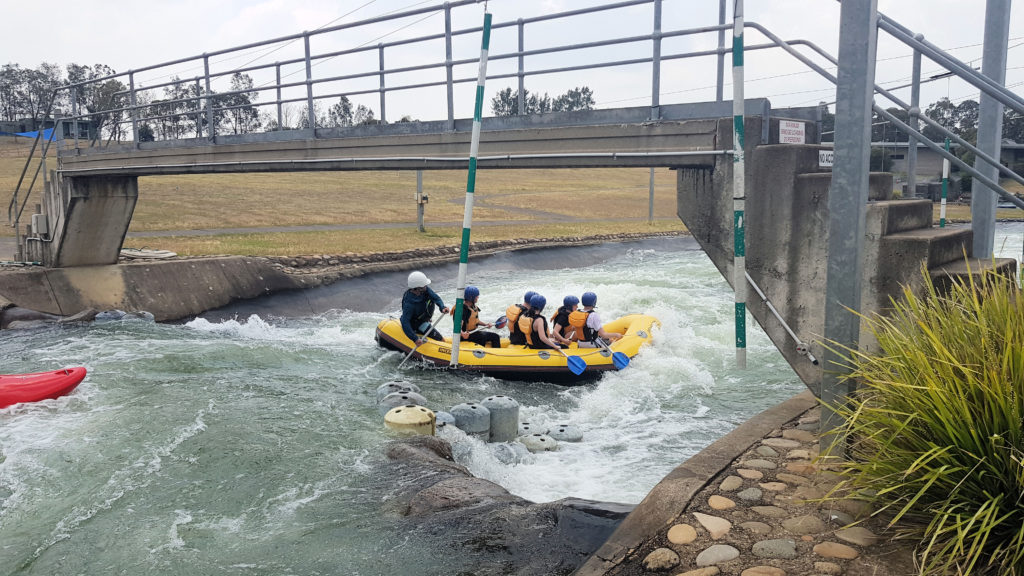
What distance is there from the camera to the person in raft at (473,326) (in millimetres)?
12016

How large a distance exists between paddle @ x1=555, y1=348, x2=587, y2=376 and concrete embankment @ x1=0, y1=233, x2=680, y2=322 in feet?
28.7

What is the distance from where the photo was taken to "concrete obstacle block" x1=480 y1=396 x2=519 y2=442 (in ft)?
28.3

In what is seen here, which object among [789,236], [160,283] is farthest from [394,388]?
[160,283]

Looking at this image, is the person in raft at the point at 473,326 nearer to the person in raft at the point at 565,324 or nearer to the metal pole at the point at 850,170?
the person in raft at the point at 565,324

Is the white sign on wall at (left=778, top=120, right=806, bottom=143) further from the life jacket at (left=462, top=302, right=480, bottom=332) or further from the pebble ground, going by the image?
the life jacket at (left=462, top=302, right=480, bottom=332)

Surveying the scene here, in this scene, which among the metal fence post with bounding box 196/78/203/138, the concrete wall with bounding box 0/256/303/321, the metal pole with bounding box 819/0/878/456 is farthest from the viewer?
the concrete wall with bounding box 0/256/303/321

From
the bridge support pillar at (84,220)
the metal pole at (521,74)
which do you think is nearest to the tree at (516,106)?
the metal pole at (521,74)

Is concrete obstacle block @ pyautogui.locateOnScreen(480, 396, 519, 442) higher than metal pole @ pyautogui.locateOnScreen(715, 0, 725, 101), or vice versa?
metal pole @ pyautogui.locateOnScreen(715, 0, 725, 101)

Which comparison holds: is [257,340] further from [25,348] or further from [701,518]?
[701,518]

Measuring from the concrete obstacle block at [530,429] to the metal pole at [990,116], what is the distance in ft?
15.3

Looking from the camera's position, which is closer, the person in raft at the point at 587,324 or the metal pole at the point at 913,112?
the metal pole at the point at 913,112

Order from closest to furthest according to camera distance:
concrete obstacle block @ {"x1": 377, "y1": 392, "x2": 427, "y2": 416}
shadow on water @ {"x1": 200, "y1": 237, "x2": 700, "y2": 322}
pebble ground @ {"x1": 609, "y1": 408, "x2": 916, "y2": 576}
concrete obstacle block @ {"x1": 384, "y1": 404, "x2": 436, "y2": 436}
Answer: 1. pebble ground @ {"x1": 609, "y1": 408, "x2": 916, "y2": 576}
2. concrete obstacle block @ {"x1": 384, "y1": 404, "x2": 436, "y2": 436}
3. concrete obstacle block @ {"x1": 377, "y1": 392, "x2": 427, "y2": 416}
4. shadow on water @ {"x1": 200, "y1": 237, "x2": 700, "y2": 322}

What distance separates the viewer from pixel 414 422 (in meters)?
8.16

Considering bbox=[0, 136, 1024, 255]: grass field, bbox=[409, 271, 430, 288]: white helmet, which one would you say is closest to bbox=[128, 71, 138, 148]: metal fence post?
bbox=[0, 136, 1024, 255]: grass field
